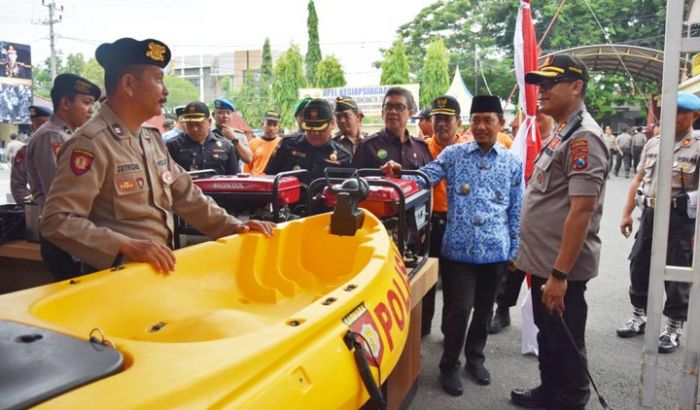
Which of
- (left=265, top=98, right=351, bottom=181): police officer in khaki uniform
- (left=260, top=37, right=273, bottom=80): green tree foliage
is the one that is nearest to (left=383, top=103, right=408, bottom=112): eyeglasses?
(left=265, top=98, right=351, bottom=181): police officer in khaki uniform

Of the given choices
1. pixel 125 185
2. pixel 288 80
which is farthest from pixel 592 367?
pixel 288 80

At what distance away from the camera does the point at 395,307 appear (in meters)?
1.96

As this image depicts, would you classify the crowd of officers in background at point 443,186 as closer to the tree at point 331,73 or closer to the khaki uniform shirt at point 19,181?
the khaki uniform shirt at point 19,181

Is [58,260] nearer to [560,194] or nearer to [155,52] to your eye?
[155,52]

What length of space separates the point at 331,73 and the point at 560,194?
22319 mm

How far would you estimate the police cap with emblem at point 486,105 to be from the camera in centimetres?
306

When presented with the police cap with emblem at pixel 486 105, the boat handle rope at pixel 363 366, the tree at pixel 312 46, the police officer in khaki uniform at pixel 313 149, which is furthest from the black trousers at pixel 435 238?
the tree at pixel 312 46

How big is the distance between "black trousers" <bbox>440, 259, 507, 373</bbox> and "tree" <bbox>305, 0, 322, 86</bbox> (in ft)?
93.7

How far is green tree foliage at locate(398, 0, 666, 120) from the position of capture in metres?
23.1

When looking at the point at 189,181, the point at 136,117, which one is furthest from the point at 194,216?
the point at 136,117

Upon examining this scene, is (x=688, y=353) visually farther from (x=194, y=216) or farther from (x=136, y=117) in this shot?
(x=136, y=117)

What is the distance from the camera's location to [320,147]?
409cm

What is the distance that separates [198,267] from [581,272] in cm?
180

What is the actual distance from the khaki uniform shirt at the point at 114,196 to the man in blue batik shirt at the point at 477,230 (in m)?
1.32
